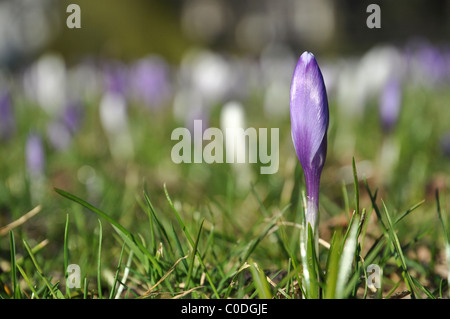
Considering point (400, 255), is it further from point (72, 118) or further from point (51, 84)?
point (51, 84)

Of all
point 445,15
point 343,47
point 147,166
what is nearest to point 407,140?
point 147,166

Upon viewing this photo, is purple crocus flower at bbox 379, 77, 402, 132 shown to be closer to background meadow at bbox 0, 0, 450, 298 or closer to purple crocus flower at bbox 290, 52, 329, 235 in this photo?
background meadow at bbox 0, 0, 450, 298

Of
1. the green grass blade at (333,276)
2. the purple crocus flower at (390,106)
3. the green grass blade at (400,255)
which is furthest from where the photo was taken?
the purple crocus flower at (390,106)

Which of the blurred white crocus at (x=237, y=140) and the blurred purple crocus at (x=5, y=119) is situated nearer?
the blurred white crocus at (x=237, y=140)

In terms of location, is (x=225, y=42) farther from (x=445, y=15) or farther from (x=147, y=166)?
(x=147, y=166)

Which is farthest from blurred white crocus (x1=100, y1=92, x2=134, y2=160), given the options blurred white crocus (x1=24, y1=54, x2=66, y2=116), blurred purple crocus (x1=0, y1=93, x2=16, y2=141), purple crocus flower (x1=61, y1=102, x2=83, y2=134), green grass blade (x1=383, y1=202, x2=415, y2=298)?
green grass blade (x1=383, y1=202, x2=415, y2=298)

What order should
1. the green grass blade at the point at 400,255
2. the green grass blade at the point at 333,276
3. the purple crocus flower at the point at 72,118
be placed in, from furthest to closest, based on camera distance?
1. the purple crocus flower at the point at 72,118
2. the green grass blade at the point at 400,255
3. the green grass blade at the point at 333,276

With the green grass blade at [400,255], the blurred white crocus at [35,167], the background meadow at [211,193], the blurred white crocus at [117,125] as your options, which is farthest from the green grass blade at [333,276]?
the blurred white crocus at [117,125]

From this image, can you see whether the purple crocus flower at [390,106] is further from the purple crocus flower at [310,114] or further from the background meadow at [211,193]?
the purple crocus flower at [310,114]
